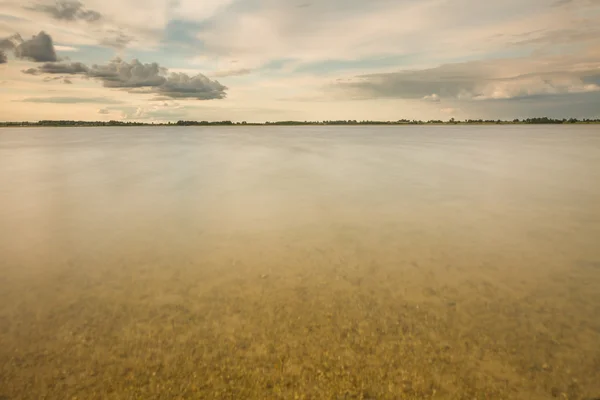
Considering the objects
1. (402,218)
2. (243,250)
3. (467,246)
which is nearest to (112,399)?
(243,250)

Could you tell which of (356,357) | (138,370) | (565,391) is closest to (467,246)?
(565,391)

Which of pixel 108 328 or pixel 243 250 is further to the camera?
pixel 243 250

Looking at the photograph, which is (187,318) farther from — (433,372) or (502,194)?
(502,194)

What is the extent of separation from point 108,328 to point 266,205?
10328 mm

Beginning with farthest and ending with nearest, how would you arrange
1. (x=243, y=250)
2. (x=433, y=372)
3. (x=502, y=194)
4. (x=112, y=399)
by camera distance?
(x=502, y=194) → (x=243, y=250) → (x=433, y=372) → (x=112, y=399)

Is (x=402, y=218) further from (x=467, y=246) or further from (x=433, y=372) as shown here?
(x=433, y=372)

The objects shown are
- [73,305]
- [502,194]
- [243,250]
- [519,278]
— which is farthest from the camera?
[502,194]

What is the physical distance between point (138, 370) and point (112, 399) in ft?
1.78

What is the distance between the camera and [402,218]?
13.0m

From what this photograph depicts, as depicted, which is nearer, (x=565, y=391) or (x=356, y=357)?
(x=565, y=391)

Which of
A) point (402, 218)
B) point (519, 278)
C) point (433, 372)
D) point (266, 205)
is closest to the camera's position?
point (433, 372)

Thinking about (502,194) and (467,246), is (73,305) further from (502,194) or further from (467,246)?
(502,194)

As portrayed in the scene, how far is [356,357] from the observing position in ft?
16.3

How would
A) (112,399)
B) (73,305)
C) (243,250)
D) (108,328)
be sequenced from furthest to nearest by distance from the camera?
(243,250) → (73,305) → (108,328) → (112,399)
